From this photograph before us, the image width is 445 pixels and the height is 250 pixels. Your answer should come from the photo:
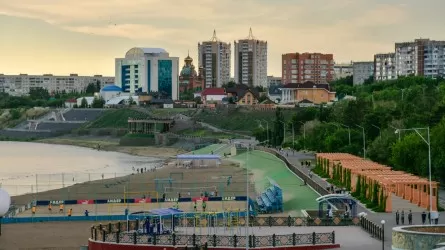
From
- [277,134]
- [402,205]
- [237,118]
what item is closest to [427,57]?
[237,118]

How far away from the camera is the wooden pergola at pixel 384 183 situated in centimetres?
4300

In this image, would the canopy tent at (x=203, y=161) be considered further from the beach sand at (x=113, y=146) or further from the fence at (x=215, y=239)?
the fence at (x=215, y=239)

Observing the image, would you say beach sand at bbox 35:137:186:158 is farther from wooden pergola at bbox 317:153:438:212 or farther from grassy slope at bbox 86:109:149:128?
wooden pergola at bbox 317:153:438:212

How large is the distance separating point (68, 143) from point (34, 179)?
3155 inches

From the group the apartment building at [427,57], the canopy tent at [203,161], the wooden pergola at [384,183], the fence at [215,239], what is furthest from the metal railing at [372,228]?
the apartment building at [427,57]

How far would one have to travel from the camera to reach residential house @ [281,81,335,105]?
603 ft

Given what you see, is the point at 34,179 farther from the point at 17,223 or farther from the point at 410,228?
the point at 410,228

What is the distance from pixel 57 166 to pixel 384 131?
128 feet

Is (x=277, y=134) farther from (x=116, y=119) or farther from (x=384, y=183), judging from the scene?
(x=116, y=119)

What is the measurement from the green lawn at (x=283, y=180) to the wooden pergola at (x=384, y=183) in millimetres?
→ 2405

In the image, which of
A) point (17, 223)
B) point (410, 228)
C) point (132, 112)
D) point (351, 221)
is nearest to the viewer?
point (410, 228)

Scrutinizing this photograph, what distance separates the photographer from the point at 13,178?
8212 cm

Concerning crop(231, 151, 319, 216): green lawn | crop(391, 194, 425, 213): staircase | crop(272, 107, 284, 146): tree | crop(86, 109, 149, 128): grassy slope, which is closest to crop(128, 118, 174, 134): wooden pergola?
crop(86, 109, 149, 128): grassy slope

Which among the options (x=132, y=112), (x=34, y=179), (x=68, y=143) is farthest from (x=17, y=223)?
(x=132, y=112)
